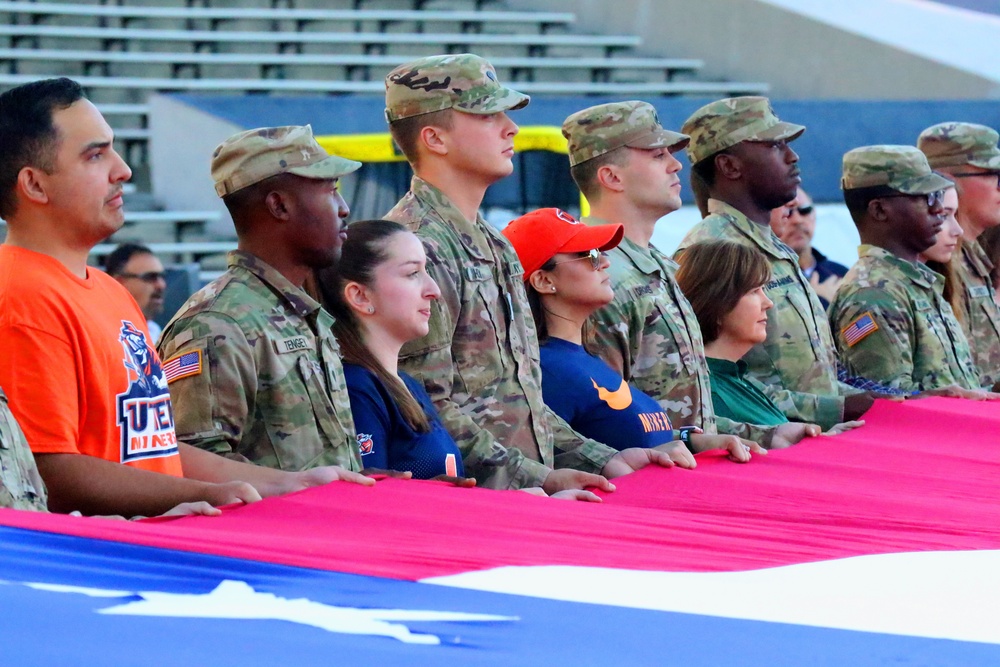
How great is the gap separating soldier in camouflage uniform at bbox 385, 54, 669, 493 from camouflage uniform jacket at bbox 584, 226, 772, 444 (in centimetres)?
46

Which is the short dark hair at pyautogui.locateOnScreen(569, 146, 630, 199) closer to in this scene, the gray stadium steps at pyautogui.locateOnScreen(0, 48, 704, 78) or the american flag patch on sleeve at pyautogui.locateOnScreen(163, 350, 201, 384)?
the american flag patch on sleeve at pyautogui.locateOnScreen(163, 350, 201, 384)

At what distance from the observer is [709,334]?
14.6ft

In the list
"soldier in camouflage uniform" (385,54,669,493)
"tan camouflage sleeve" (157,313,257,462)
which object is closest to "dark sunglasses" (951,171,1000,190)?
"soldier in camouflage uniform" (385,54,669,493)

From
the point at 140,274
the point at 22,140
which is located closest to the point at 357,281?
the point at 22,140

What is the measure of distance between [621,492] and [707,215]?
6.45ft

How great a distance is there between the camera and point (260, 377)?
298 centimetres

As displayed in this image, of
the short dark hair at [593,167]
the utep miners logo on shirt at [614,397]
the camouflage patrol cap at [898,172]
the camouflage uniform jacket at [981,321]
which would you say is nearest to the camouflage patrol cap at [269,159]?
the utep miners logo on shirt at [614,397]

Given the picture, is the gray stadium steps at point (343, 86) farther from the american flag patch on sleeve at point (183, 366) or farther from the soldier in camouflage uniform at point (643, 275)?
the american flag patch on sleeve at point (183, 366)

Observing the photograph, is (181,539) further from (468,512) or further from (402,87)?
(402,87)

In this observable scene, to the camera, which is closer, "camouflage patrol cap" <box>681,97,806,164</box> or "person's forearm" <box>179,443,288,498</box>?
"person's forearm" <box>179,443,288,498</box>

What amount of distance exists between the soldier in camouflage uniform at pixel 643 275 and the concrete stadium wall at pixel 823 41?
1036 cm

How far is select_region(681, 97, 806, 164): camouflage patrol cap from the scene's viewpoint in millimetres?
4887

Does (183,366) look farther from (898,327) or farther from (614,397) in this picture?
(898,327)

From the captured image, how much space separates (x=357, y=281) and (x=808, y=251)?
16.5ft
